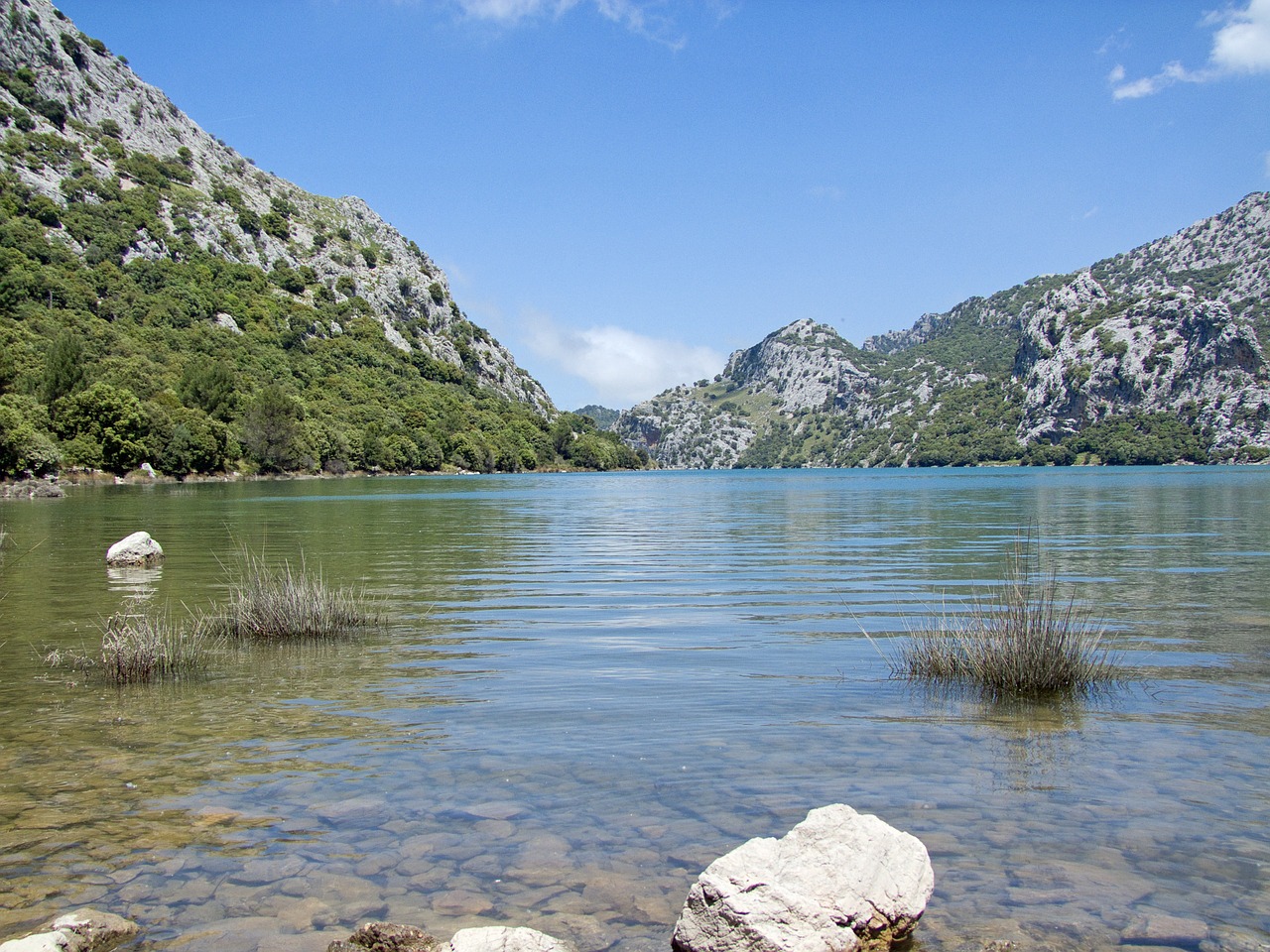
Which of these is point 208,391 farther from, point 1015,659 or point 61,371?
point 1015,659

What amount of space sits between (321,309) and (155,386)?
8739 cm

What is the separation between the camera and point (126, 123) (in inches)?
7717

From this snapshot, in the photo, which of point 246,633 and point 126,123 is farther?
point 126,123

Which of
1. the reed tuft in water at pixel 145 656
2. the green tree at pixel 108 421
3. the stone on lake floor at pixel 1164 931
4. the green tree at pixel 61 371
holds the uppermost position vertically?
the green tree at pixel 61 371

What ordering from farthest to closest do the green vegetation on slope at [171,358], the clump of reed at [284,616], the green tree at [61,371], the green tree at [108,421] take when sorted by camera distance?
the green vegetation on slope at [171,358]
the green tree at [61,371]
the green tree at [108,421]
the clump of reed at [284,616]

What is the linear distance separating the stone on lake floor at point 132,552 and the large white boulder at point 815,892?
83.1 feet

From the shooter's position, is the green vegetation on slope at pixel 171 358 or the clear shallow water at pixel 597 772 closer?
the clear shallow water at pixel 597 772

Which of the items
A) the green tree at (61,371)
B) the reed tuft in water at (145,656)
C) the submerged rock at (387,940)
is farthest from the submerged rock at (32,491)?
the submerged rock at (387,940)

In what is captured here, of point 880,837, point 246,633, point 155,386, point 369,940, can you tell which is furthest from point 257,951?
point 155,386

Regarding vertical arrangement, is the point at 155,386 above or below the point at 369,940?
above

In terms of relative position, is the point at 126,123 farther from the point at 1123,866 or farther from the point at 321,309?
the point at 1123,866

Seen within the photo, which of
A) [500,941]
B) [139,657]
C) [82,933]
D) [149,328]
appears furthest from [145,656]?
[149,328]

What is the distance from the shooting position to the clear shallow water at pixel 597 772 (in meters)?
5.99

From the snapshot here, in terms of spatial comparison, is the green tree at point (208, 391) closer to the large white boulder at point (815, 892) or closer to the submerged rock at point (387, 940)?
the submerged rock at point (387, 940)
